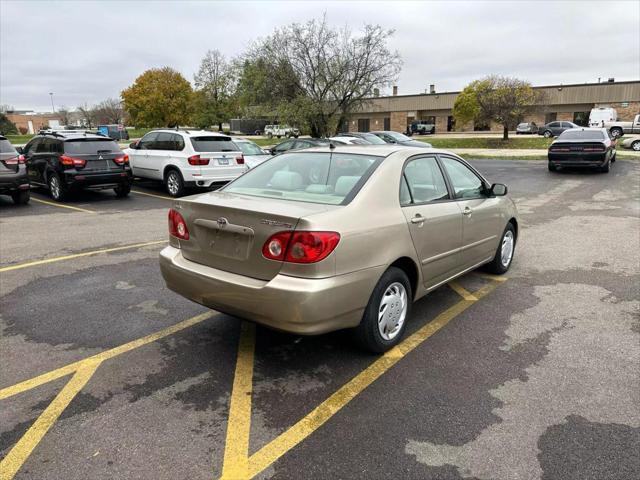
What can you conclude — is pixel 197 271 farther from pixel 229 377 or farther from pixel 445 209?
pixel 445 209

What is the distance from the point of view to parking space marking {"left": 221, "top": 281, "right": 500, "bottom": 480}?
2.53 meters

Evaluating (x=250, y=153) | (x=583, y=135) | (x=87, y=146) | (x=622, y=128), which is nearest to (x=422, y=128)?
(x=622, y=128)

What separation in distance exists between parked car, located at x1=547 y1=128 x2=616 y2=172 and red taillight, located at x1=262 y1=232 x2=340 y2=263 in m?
16.7

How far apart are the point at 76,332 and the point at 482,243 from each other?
13.1 feet

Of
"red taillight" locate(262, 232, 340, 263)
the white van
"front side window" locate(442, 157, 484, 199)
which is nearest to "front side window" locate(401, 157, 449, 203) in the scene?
"front side window" locate(442, 157, 484, 199)

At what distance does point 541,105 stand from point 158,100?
1620 inches

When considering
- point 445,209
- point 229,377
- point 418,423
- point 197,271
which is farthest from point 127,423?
point 445,209

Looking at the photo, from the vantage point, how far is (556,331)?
166 inches

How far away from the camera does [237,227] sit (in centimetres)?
336

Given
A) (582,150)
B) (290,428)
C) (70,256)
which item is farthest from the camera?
(582,150)

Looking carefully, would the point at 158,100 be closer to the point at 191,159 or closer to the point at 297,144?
the point at 297,144

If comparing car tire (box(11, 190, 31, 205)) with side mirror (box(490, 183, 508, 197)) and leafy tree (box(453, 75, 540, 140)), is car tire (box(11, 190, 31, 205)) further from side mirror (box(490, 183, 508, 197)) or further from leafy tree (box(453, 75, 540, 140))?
leafy tree (box(453, 75, 540, 140))

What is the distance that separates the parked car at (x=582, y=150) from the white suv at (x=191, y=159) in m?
11.7

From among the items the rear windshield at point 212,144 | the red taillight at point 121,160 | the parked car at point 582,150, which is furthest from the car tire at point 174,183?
the parked car at point 582,150
